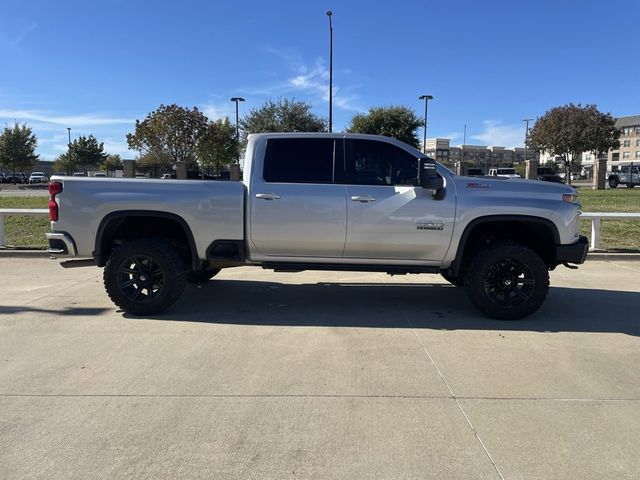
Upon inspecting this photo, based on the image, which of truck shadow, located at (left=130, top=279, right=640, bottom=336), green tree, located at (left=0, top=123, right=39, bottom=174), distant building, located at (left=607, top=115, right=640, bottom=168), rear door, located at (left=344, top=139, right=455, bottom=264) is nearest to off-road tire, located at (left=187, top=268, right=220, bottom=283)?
truck shadow, located at (left=130, top=279, right=640, bottom=336)

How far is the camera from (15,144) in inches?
2226

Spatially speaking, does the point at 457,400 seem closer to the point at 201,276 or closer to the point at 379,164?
the point at 379,164

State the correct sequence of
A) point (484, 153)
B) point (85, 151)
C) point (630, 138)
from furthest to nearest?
point (484, 153)
point (630, 138)
point (85, 151)

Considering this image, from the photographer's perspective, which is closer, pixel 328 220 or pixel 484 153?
pixel 328 220

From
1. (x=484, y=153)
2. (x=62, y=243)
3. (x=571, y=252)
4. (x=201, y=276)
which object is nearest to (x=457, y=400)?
(x=571, y=252)

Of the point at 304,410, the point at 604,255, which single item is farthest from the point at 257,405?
the point at 604,255

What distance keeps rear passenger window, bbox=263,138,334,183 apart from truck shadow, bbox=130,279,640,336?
1604 mm

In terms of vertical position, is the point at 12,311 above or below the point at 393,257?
below

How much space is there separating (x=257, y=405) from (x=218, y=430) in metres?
0.42

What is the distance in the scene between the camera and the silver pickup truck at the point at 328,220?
18.7ft

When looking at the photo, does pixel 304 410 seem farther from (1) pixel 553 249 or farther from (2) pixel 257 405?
(1) pixel 553 249

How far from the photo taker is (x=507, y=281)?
5867 millimetres

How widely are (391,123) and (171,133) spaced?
17.6m

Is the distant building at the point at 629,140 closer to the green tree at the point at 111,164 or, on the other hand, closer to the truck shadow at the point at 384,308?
the green tree at the point at 111,164
